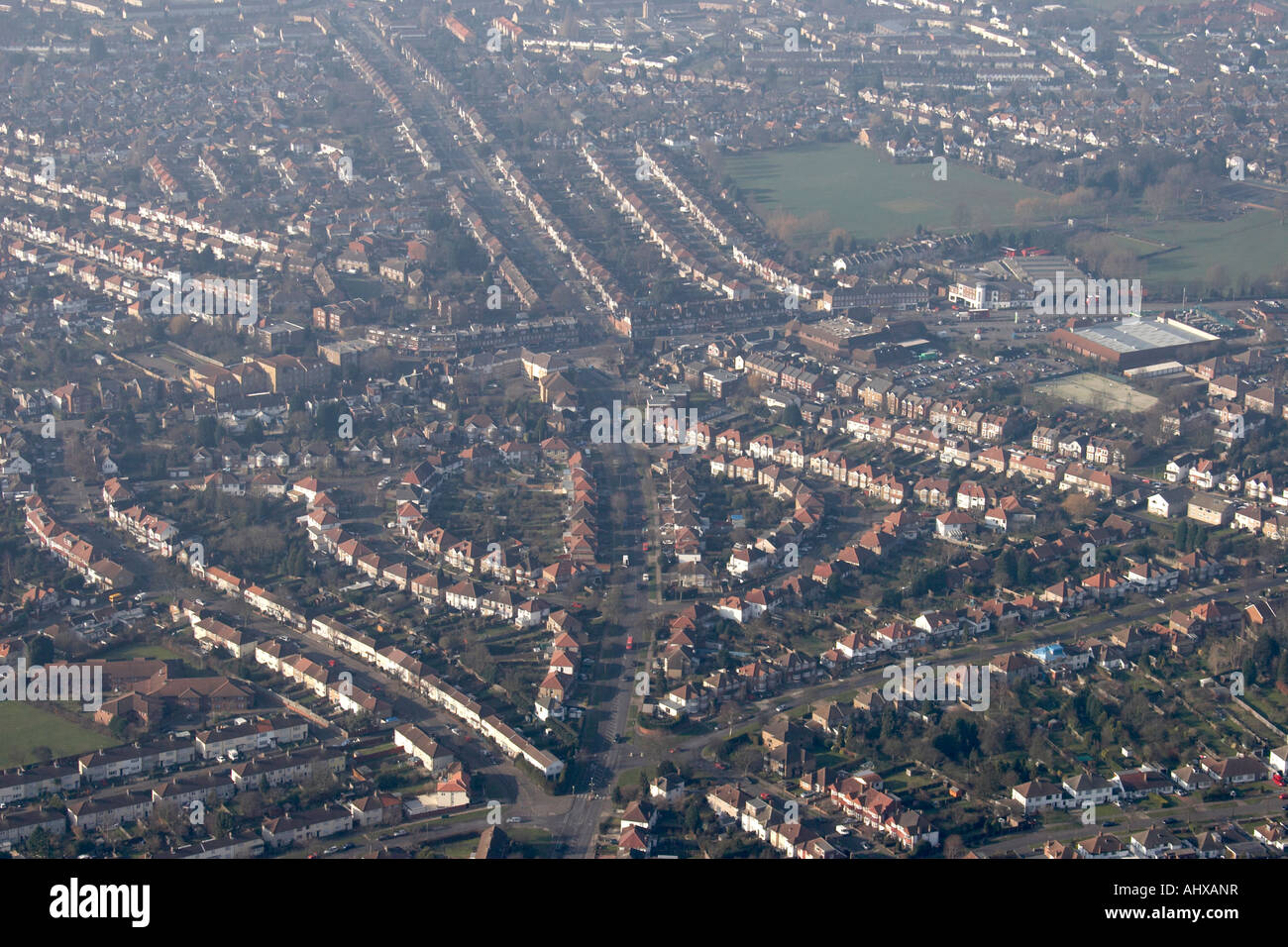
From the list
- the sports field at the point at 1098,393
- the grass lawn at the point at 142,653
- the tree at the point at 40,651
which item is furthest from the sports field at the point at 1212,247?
the tree at the point at 40,651

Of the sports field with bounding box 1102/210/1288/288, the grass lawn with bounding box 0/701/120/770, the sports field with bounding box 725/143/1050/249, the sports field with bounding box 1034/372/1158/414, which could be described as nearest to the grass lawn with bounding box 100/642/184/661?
the grass lawn with bounding box 0/701/120/770

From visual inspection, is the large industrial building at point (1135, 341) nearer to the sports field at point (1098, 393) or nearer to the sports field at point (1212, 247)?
the sports field at point (1098, 393)

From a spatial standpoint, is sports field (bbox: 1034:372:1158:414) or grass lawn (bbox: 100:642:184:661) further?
sports field (bbox: 1034:372:1158:414)

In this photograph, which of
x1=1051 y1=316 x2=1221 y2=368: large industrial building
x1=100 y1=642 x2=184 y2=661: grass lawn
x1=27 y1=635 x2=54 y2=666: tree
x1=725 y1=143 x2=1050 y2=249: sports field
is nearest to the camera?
x1=27 y1=635 x2=54 y2=666: tree

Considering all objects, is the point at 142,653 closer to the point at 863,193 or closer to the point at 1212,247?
the point at 863,193

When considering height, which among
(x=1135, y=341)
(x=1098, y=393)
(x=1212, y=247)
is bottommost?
(x=1098, y=393)

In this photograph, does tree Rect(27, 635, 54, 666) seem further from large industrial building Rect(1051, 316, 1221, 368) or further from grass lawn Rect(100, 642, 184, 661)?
large industrial building Rect(1051, 316, 1221, 368)

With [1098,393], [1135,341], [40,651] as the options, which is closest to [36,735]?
[40,651]
